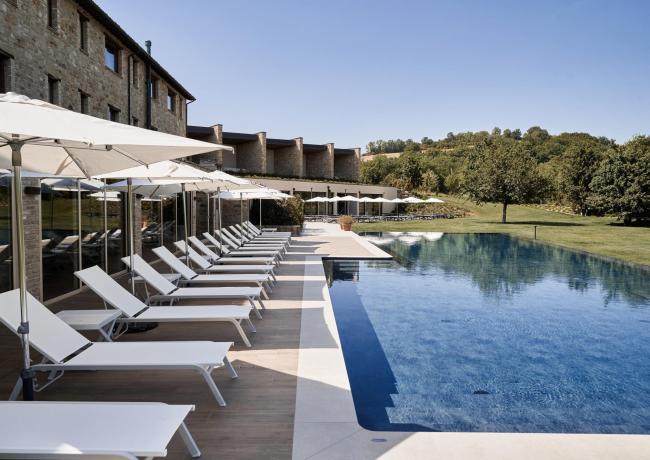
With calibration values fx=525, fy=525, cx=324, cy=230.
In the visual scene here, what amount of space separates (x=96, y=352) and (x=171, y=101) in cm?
1939

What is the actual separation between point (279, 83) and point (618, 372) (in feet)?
102

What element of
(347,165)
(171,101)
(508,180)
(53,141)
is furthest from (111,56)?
(347,165)

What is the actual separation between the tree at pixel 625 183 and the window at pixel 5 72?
42242 millimetres

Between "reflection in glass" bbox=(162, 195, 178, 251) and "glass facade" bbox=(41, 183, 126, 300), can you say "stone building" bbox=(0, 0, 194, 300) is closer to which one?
"glass facade" bbox=(41, 183, 126, 300)

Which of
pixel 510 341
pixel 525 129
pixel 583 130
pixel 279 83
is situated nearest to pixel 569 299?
Result: pixel 510 341

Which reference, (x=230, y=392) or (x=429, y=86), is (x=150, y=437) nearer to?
(x=230, y=392)

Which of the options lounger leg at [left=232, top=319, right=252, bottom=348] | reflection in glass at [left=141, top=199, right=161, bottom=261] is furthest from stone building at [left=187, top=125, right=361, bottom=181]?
lounger leg at [left=232, top=319, right=252, bottom=348]

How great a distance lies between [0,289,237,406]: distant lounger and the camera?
422 centimetres

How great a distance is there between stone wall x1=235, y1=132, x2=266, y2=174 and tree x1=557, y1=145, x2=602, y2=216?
28460 millimetres

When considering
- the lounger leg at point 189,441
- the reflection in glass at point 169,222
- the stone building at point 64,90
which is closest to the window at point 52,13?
the stone building at point 64,90

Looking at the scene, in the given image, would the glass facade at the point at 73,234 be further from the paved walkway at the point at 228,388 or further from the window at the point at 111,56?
the window at the point at 111,56

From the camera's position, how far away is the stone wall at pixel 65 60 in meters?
9.49

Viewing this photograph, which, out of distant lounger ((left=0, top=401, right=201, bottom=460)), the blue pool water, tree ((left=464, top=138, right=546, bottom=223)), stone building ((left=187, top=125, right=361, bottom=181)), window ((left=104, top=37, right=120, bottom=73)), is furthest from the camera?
stone building ((left=187, top=125, right=361, bottom=181))

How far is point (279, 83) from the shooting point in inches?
1364
